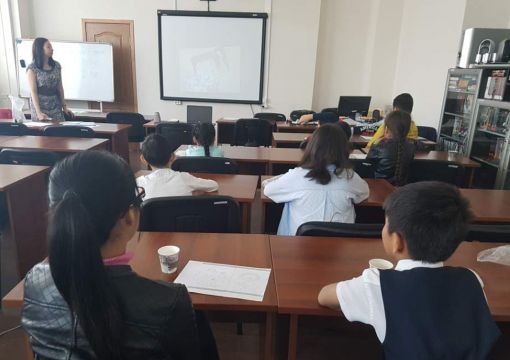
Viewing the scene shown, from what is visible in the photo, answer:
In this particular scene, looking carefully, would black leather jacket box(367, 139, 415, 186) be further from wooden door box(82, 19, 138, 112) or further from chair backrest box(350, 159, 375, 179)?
wooden door box(82, 19, 138, 112)

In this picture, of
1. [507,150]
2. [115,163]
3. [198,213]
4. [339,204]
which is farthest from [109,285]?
[507,150]

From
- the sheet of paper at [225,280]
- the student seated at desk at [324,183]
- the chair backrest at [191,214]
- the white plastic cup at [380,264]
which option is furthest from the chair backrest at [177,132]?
the white plastic cup at [380,264]

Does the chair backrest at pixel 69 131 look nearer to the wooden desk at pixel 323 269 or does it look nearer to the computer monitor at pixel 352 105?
the wooden desk at pixel 323 269

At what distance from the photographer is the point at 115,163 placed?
2.70 ft

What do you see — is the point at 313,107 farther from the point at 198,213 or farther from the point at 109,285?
the point at 109,285

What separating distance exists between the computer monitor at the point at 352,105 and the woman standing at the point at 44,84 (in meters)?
3.95

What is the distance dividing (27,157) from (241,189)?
1.77 metres

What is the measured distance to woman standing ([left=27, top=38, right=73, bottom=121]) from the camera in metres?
4.36

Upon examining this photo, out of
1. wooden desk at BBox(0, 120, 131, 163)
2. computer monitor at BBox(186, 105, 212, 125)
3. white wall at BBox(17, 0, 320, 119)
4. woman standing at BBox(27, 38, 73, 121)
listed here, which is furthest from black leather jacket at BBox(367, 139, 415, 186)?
white wall at BBox(17, 0, 320, 119)

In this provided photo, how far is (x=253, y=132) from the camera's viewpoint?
5.15 metres

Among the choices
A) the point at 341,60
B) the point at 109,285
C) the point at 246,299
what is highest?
the point at 341,60

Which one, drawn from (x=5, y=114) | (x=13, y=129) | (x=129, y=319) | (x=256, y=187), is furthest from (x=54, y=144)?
(x=129, y=319)

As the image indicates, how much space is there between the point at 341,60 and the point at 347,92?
1.92 ft

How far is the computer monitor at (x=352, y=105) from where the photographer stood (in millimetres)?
6008
